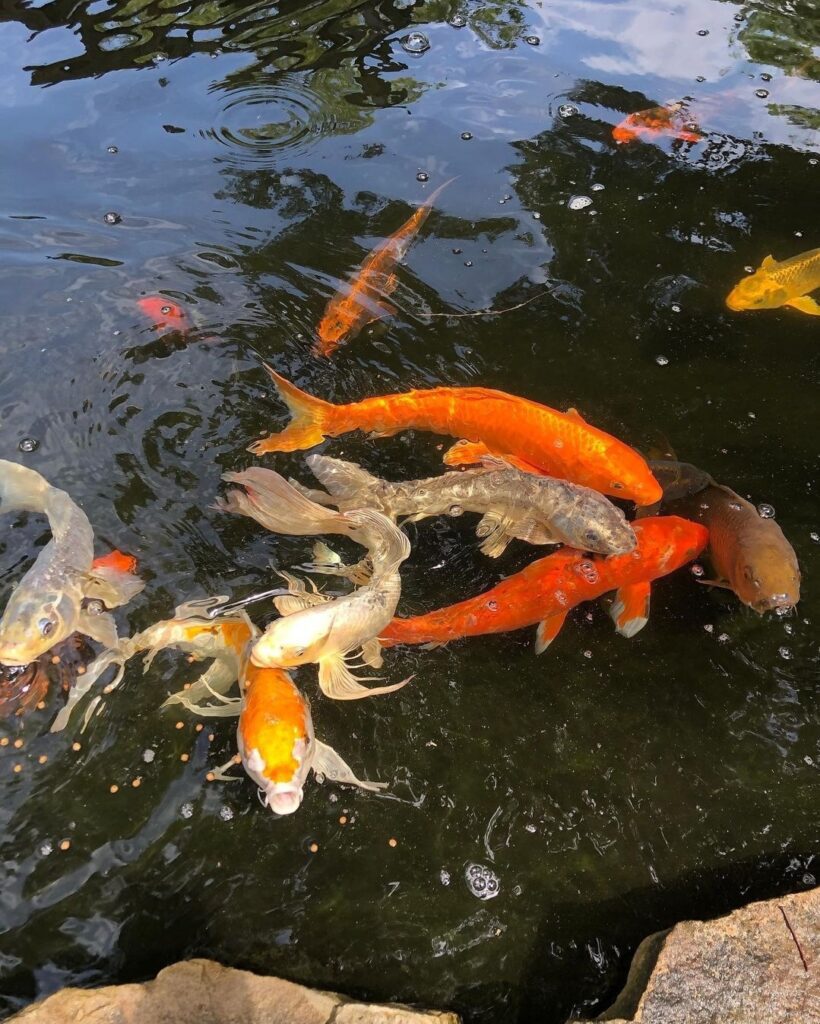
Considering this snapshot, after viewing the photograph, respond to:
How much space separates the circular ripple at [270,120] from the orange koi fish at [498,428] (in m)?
2.86

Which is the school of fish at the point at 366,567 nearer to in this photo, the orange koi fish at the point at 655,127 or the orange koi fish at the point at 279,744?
the orange koi fish at the point at 279,744

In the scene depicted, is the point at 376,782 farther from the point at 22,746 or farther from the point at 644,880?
the point at 22,746

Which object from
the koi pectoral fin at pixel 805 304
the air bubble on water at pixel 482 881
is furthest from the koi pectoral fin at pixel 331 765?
the koi pectoral fin at pixel 805 304

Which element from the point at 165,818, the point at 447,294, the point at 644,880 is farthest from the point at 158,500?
the point at 644,880

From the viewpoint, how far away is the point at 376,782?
3301mm

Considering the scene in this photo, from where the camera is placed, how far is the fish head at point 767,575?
3.62m

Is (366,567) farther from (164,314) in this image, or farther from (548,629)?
(164,314)

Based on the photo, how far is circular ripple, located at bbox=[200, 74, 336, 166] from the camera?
19.8 feet

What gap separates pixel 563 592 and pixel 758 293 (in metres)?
2.73

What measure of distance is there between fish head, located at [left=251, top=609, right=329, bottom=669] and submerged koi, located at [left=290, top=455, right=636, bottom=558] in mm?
906

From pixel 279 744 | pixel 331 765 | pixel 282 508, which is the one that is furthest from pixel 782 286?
pixel 279 744

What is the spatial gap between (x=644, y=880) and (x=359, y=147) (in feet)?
18.6

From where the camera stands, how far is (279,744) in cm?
279

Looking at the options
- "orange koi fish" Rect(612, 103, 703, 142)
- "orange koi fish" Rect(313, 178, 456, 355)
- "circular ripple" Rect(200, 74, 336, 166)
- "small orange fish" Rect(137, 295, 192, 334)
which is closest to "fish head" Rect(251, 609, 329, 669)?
"orange koi fish" Rect(313, 178, 456, 355)
